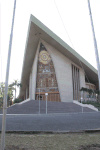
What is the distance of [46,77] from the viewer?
41.5 meters

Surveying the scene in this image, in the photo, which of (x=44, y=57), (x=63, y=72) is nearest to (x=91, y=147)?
(x=63, y=72)

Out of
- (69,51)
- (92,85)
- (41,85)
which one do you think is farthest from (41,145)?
(92,85)

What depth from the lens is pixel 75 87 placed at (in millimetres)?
43000

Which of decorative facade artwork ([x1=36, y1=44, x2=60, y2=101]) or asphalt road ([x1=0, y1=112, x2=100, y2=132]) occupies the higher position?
decorative facade artwork ([x1=36, y1=44, x2=60, y2=101])

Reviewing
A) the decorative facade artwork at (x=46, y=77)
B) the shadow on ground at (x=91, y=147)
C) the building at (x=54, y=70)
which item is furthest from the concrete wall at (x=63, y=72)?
the shadow on ground at (x=91, y=147)

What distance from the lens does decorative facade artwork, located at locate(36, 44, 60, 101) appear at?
1619 inches

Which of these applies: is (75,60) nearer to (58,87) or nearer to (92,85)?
(58,87)

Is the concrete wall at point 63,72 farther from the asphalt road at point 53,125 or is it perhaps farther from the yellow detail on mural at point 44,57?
the asphalt road at point 53,125

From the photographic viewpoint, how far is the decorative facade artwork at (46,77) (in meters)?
41.1

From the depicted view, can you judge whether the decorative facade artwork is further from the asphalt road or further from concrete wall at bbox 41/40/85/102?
the asphalt road

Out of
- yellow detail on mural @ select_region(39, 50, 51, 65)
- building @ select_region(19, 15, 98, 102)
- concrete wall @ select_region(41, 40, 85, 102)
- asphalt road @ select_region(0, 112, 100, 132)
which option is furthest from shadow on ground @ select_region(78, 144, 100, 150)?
yellow detail on mural @ select_region(39, 50, 51, 65)

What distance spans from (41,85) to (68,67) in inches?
302

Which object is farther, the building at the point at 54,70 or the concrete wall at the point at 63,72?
the concrete wall at the point at 63,72

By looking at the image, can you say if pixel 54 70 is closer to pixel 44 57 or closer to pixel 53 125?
pixel 44 57
